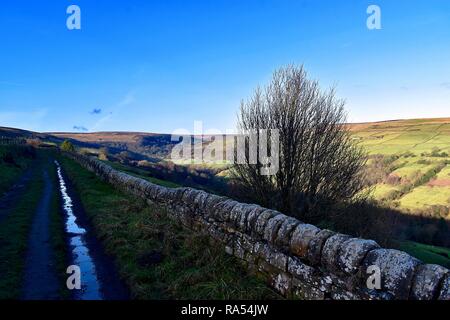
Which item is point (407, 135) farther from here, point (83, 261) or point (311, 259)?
point (311, 259)

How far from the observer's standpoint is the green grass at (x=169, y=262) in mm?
6289

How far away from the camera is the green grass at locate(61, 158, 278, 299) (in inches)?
248

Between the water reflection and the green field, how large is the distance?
256 feet

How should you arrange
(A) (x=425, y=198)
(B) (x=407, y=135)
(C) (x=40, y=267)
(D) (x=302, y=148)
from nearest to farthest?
1. (C) (x=40, y=267)
2. (D) (x=302, y=148)
3. (A) (x=425, y=198)
4. (B) (x=407, y=135)

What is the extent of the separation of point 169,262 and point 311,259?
3.83m

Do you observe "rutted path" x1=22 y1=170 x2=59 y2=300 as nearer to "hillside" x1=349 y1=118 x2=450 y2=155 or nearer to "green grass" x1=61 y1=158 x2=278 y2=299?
"green grass" x1=61 y1=158 x2=278 y2=299

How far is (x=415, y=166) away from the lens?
116 meters

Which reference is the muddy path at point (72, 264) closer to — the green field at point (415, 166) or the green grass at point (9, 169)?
the green grass at point (9, 169)

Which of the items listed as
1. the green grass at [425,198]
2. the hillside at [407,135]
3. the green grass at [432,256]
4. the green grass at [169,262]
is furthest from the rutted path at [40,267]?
the hillside at [407,135]

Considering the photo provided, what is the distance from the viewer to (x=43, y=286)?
707 cm

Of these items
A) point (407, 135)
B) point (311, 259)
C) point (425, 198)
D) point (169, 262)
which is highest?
point (407, 135)

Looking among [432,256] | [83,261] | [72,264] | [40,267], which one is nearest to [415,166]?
[432,256]
